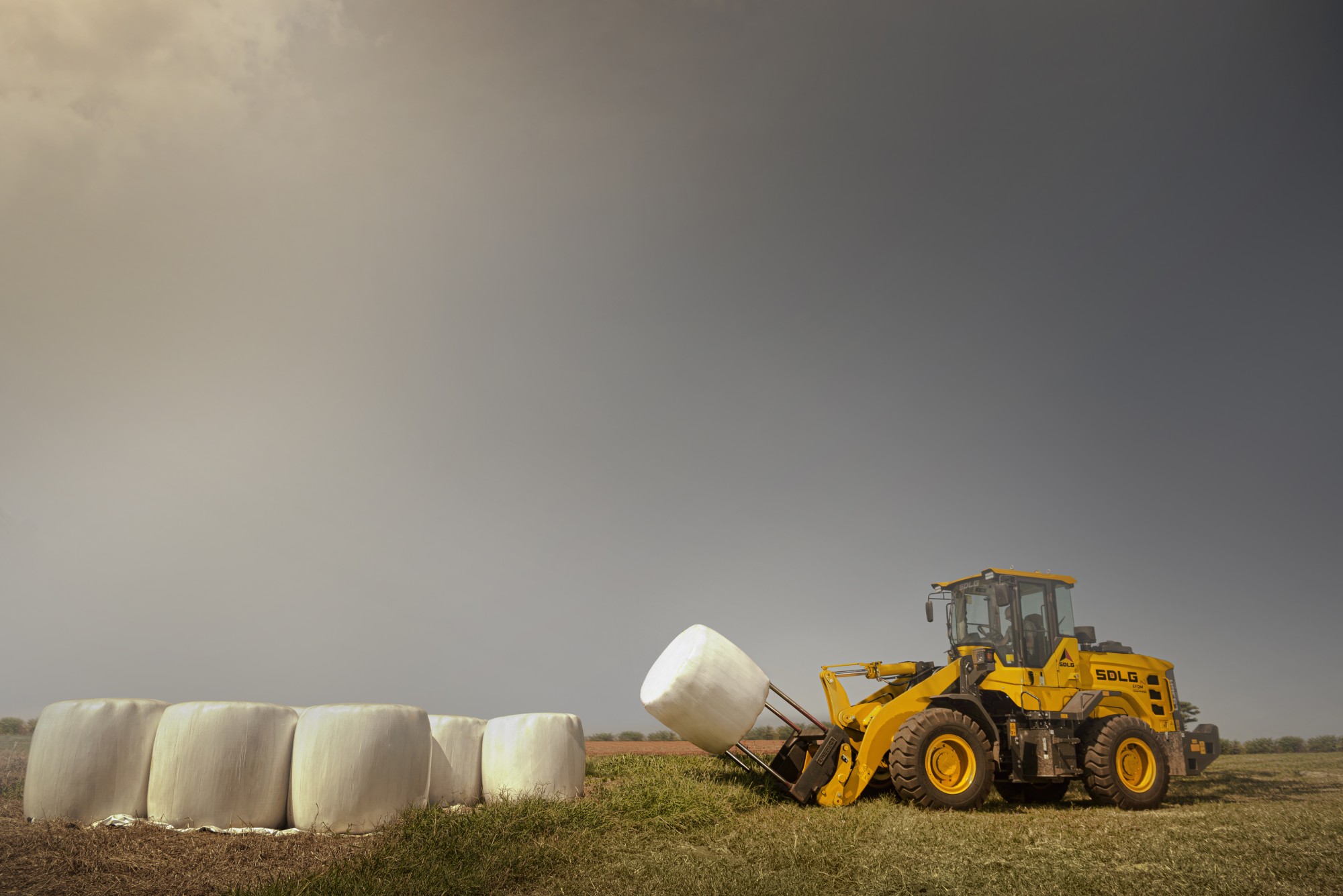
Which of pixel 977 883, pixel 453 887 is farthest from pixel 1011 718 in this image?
pixel 453 887

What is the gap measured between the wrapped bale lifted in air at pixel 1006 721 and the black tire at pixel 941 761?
17mm

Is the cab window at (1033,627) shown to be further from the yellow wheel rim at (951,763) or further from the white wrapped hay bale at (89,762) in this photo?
the white wrapped hay bale at (89,762)

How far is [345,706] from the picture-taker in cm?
820

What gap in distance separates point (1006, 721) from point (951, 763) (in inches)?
76.1

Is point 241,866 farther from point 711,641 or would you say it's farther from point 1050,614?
point 1050,614

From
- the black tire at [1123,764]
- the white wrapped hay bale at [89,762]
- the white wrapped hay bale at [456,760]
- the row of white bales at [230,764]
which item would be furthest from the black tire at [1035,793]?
the white wrapped hay bale at [89,762]

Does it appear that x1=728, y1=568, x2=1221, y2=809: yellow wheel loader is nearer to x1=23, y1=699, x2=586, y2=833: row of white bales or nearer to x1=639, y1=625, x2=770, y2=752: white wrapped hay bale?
x1=639, y1=625, x2=770, y2=752: white wrapped hay bale

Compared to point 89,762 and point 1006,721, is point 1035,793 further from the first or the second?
point 89,762

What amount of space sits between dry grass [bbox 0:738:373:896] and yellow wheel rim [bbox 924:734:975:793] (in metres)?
7.02

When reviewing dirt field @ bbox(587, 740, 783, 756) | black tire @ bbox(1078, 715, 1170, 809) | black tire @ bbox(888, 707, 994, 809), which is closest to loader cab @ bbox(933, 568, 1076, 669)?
black tire @ bbox(1078, 715, 1170, 809)

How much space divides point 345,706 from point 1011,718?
9.40 metres

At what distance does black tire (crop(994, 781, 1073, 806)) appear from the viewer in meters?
12.7

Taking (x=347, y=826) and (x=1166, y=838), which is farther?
(x=1166, y=838)

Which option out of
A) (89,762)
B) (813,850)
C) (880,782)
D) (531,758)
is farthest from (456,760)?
(880,782)
